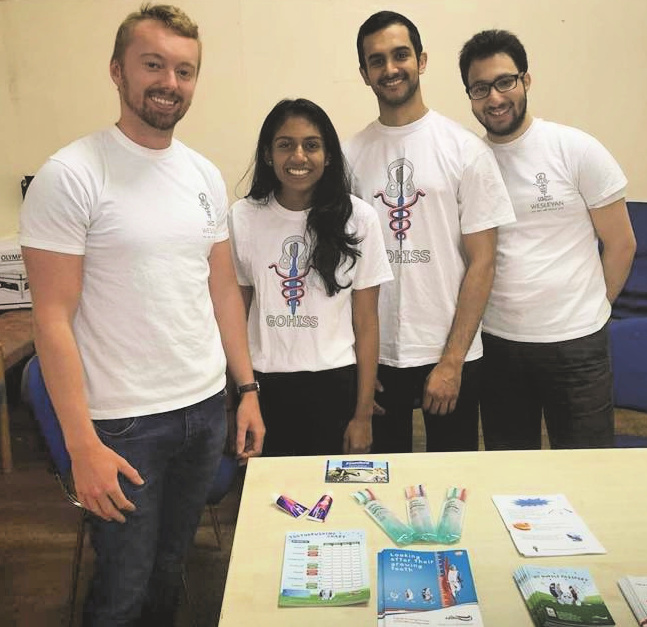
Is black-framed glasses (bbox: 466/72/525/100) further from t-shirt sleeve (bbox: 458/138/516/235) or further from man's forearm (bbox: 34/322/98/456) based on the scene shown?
man's forearm (bbox: 34/322/98/456)

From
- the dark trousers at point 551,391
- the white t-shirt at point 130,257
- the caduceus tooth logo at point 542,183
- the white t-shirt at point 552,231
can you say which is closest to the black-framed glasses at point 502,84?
the white t-shirt at point 552,231

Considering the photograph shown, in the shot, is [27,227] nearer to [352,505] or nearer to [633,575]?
[352,505]

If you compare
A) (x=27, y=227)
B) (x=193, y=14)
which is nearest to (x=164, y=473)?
(x=27, y=227)

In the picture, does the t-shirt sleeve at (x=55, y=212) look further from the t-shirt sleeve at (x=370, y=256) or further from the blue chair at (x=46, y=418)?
the t-shirt sleeve at (x=370, y=256)

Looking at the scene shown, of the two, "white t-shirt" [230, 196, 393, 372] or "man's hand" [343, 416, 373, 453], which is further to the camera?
"man's hand" [343, 416, 373, 453]

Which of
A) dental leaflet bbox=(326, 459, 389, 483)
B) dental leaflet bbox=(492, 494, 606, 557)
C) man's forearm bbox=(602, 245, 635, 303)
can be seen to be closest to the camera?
dental leaflet bbox=(492, 494, 606, 557)

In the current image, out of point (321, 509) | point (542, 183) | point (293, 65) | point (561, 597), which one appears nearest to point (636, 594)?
point (561, 597)

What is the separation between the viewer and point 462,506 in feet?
3.94

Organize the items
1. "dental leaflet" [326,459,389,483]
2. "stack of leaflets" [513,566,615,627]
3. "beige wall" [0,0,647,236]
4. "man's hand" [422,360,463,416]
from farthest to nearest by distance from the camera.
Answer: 1. "beige wall" [0,0,647,236]
2. "man's hand" [422,360,463,416]
3. "dental leaflet" [326,459,389,483]
4. "stack of leaflets" [513,566,615,627]

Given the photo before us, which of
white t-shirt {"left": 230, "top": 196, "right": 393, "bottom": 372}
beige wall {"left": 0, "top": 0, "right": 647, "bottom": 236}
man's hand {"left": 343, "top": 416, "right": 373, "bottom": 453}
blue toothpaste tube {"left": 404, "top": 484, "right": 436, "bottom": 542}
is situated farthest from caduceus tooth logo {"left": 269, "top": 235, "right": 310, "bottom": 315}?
beige wall {"left": 0, "top": 0, "right": 647, "bottom": 236}

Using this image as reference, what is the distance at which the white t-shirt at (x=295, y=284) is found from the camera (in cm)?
167

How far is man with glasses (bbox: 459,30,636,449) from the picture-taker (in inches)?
71.6

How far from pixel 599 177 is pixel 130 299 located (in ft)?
4.41

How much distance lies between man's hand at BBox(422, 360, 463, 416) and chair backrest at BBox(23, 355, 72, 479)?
0.98 metres
